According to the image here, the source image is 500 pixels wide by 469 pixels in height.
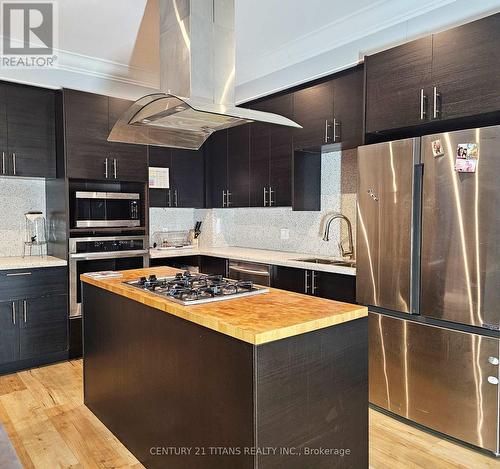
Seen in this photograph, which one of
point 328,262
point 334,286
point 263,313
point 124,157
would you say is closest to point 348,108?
point 328,262

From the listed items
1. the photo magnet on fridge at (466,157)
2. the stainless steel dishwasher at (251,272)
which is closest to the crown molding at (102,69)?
the stainless steel dishwasher at (251,272)

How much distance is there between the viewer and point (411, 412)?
2725 mm

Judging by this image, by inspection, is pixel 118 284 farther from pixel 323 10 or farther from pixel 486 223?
pixel 323 10

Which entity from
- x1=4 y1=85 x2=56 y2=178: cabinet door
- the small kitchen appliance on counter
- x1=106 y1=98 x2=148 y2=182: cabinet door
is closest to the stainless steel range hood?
x1=106 y1=98 x2=148 y2=182: cabinet door

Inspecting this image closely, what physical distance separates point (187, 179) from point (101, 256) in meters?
1.43

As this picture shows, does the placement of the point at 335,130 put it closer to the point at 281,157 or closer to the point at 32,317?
the point at 281,157

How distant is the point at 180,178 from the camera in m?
4.94

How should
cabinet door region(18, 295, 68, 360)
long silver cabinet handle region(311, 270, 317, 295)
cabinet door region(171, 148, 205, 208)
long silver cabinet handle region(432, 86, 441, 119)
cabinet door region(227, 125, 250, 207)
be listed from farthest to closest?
cabinet door region(171, 148, 205, 208) < cabinet door region(227, 125, 250, 207) < cabinet door region(18, 295, 68, 360) < long silver cabinet handle region(311, 270, 317, 295) < long silver cabinet handle region(432, 86, 441, 119)

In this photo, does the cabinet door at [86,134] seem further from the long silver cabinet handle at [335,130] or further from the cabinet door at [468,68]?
the cabinet door at [468,68]

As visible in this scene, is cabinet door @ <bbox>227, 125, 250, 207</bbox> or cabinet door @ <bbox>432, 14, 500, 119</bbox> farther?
cabinet door @ <bbox>227, 125, 250, 207</bbox>

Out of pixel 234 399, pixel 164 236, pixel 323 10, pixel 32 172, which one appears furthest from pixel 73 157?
pixel 234 399

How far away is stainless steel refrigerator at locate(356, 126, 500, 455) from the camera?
2.34 metres

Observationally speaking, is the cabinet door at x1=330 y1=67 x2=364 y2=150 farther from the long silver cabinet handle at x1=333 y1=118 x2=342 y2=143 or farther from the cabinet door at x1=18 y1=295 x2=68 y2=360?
the cabinet door at x1=18 y1=295 x2=68 y2=360

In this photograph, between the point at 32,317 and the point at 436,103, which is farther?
the point at 32,317
